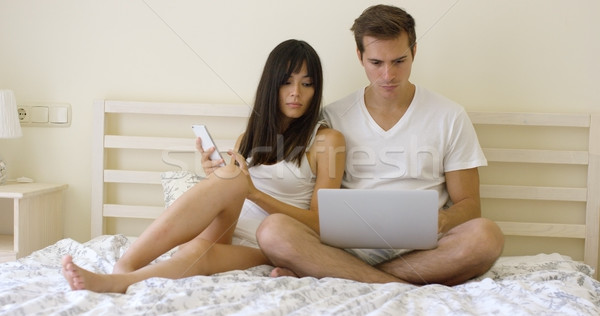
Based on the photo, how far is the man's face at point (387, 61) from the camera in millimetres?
1688

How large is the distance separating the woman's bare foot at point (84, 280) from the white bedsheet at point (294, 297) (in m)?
0.03

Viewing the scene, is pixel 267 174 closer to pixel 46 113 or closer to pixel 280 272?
pixel 280 272

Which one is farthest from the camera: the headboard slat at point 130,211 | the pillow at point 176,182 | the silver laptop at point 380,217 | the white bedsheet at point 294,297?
the headboard slat at point 130,211

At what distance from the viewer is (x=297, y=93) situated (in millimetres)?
1737

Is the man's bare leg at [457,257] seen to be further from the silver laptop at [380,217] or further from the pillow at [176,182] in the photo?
the pillow at [176,182]

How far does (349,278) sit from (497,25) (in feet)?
3.38

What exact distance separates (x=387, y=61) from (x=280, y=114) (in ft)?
1.15

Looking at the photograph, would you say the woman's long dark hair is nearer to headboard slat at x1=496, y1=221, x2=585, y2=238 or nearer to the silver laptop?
the silver laptop

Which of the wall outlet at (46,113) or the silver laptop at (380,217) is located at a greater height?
the wall outlet at (46,113)

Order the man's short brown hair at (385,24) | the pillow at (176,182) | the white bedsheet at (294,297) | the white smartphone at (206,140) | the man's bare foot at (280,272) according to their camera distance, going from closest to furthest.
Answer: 1. the white bedsheet at (294,297)
2. the man's bare foot at (280,272)
3. the white smartphone at (206,140)
4. the man's short brown hair at (385,24)
5. the pillow at (176,182)

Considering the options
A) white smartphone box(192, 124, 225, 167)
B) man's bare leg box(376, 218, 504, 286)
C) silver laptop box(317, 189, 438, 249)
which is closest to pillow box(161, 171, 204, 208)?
white smartphone box(192, 124, 225, 167)

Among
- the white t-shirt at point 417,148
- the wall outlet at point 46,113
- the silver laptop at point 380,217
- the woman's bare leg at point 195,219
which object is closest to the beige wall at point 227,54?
the wall outlet at point 46,113

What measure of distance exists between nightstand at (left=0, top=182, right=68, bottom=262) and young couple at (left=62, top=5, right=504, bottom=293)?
0.64 meters

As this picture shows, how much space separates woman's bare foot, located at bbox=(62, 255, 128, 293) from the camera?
3.86ft
